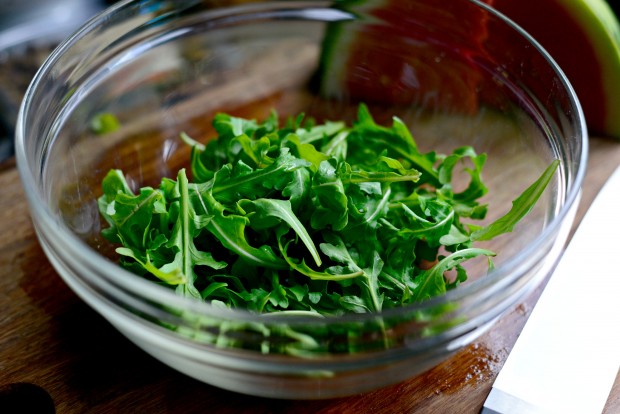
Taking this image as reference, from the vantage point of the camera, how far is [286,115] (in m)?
1.16

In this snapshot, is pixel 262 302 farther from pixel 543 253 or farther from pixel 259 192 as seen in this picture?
pixel 543 253

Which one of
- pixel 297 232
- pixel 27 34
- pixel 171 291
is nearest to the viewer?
pixel 171 291

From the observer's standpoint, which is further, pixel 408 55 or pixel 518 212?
pixel 408 55

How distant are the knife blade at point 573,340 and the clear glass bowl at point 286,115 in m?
0.08

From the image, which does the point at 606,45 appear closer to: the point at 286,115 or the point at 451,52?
the point at 451,52

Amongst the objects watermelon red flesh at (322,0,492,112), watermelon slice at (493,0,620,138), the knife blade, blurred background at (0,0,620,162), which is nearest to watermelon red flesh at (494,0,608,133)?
watermelon slice at (493,0,620,138)

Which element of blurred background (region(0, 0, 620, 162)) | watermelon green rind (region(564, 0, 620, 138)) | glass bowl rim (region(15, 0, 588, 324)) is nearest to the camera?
glass bowl rim (region(15, 0, 588, 324))

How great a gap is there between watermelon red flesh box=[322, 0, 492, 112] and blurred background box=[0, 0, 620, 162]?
2.43 ft

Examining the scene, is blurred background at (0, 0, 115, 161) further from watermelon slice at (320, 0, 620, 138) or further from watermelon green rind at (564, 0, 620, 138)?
watermelon green rind at (564, 0, 620, 138)

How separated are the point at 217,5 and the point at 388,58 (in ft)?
0.94

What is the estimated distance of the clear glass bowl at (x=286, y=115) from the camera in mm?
665

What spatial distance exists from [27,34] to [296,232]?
4.02 ft

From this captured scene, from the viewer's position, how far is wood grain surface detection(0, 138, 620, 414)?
791 mm

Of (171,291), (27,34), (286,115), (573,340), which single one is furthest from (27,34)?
(573,340)
